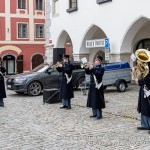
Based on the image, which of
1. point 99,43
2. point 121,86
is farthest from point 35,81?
point 99,43

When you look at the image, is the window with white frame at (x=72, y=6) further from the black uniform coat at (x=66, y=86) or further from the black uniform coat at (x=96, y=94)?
the black uniform coat at (x=96, y=94)

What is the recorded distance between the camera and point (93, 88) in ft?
33.0

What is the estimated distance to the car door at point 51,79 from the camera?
648 inches

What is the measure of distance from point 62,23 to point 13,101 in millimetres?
10023

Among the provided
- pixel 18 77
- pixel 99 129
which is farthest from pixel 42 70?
pixel 99 129

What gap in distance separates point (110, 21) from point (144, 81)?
10.8m

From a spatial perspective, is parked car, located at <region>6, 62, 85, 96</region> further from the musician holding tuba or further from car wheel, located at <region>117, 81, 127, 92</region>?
the musician holding tuba

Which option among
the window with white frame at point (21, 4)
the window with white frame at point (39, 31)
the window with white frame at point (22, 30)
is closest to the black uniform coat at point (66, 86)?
the window with white frame at point (22, 30)

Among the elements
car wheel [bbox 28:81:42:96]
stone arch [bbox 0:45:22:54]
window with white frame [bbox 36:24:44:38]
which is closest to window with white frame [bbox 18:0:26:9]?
window with white frame [bbox 36:24:44:38]

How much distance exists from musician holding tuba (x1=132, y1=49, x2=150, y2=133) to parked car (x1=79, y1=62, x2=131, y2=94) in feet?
25.8

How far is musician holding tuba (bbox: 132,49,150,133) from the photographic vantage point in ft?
26.8

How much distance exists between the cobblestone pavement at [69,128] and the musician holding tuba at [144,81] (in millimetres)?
357

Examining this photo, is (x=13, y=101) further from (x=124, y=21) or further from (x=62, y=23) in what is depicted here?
(x=62, y=23)

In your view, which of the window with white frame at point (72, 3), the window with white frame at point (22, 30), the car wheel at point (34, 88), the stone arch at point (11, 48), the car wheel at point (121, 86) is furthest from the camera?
the window with white frame at point (22, 30)
